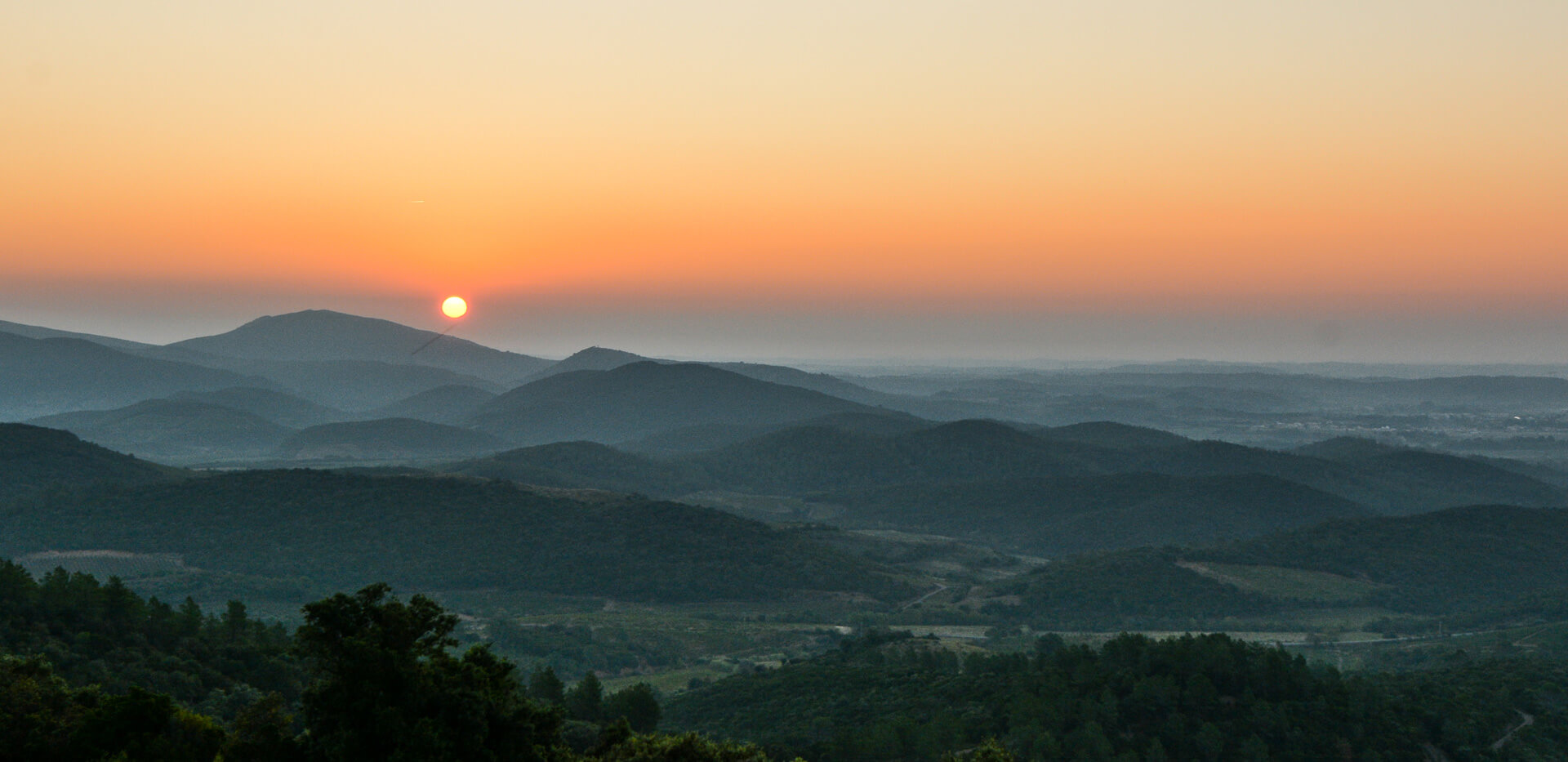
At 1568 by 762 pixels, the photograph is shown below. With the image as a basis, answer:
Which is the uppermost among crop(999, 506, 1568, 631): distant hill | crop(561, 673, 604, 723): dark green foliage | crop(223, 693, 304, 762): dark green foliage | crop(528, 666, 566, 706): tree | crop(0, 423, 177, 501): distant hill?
crop(223, 693, 304, 762): dark green foliage

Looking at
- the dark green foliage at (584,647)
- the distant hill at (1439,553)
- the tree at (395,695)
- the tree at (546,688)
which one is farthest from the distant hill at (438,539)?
the tree at (395,695)

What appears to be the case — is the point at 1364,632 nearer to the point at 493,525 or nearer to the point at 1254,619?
the point at 1254,619

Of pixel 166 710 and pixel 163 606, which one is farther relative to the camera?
Answer: pixel 163 606

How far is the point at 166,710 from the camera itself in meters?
29.4

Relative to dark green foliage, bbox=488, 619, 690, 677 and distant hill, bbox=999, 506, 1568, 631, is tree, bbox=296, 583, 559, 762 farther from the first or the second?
distant hill, bbox=999, 506, 1568, 631

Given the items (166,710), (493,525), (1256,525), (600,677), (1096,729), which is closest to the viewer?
(166,710)

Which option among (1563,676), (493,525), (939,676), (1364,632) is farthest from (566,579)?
(1563,676)

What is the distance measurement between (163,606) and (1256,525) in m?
182

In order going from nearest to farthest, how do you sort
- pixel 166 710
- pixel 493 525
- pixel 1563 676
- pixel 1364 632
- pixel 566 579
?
pixel 166 710
pixel 1563 676
pixel 1364 632
pixel 566 579
pixel 493 525

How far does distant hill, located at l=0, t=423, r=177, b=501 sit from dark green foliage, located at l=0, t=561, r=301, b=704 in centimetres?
11683

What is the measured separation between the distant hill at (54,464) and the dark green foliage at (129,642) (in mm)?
116830

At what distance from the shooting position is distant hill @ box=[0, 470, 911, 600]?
453 ft

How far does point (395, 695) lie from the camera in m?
28.8

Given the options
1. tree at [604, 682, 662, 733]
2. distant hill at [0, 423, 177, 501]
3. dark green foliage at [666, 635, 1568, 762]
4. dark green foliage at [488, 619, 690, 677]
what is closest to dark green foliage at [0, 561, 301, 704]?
tree at [604, 682, 662, 733]
